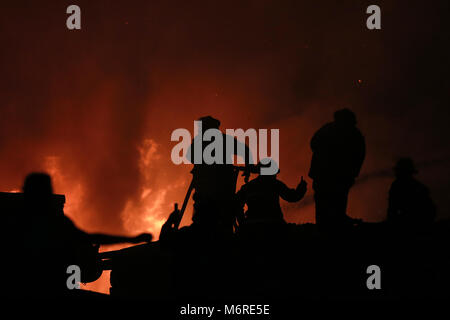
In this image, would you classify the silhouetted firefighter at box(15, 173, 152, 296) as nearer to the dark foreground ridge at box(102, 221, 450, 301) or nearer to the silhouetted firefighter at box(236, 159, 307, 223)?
the dark foreground ridge at box(102, 221, 450, 301)

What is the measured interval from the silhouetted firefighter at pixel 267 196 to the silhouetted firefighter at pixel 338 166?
22.0 inches

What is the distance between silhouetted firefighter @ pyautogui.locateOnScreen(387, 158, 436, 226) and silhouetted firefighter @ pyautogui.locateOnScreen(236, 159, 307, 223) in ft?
6.23

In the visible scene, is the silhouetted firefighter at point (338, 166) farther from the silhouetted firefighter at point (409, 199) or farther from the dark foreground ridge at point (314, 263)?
the silhouetted firefighter at point (409, 199)

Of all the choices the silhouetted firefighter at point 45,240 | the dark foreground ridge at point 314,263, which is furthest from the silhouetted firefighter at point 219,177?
the silhouetted firefighter at point 45,240

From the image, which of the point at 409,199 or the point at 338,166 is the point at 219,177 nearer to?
the point at 338,166

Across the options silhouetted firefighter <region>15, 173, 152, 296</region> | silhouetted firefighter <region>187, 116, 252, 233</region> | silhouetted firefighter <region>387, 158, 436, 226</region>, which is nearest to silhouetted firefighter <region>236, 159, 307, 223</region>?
silhouetted firefighter <region>187, 116, 252, 233</region>

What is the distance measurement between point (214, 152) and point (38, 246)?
194 inches

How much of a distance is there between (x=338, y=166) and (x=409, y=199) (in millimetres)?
1823

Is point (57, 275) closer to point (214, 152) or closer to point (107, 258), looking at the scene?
point (214, 152)

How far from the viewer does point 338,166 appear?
273 inches
